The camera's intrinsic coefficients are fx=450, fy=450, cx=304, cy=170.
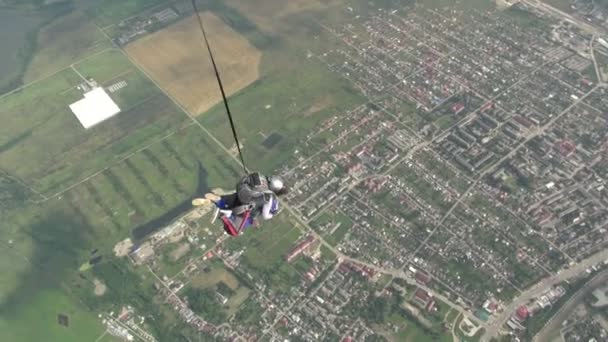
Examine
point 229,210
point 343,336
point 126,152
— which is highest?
point 229,210

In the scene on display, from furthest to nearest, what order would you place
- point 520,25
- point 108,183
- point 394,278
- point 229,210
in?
point 520,25 < point 108,183 < point 394,278 < point 229,210

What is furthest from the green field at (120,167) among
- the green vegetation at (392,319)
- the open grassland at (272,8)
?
the open grassland at (272,8)

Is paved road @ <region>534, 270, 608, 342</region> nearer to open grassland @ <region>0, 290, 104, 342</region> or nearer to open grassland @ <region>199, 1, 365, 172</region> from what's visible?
open grassland @ <region>199, 1, 365, 172</region>

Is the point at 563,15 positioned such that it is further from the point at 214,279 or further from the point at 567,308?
the point at 214,279

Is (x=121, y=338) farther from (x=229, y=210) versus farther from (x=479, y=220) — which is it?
(x=479, y=220)

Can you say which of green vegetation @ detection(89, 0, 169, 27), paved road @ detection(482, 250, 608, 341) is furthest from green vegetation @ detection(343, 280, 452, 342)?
green vegetation @ detection(89, 0, 169, 27)

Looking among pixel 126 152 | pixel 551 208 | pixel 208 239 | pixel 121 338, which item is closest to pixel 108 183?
pixel 126 152

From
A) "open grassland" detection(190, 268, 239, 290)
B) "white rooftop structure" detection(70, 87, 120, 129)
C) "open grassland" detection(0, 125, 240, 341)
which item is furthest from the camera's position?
"white rooftop structure" detection(70, 87, 120, 129)

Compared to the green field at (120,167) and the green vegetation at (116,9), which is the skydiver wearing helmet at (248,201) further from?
the green vegetation at (116,9)
